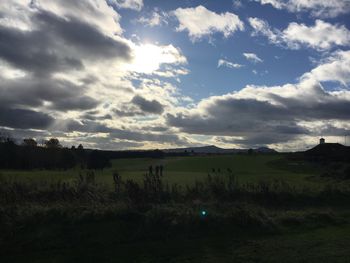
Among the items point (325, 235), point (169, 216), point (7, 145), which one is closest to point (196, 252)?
point (169, 216)

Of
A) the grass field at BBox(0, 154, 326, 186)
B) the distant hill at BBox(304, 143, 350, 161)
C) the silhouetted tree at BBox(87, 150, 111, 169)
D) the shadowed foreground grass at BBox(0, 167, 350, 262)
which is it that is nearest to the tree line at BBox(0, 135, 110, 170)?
the silhouetted tree at BBox(87, 150, 111, 169)

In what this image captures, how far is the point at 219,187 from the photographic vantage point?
19797 mm

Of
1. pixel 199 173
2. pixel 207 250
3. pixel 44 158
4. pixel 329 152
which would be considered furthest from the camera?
pixel 44 158

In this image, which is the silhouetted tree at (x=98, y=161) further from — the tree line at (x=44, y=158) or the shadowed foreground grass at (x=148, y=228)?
the shadowed foreground grass at (x=148, y=228)

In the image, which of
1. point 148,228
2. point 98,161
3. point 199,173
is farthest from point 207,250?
point 98,161

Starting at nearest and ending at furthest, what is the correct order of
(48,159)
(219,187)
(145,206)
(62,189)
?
1. (145,206)
2. (62,189)
3. (219,187)
4. (48,159)

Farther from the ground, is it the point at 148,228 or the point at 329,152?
the point at 329,152

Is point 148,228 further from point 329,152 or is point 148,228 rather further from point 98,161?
point 98,161

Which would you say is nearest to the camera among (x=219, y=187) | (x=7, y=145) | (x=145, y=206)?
(x=145, y=206)

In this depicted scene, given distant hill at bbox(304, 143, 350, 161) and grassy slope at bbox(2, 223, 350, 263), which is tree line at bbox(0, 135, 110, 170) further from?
grassy slope at bbox(2, 223, 350, 263)

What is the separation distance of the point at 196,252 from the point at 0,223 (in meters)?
6.44

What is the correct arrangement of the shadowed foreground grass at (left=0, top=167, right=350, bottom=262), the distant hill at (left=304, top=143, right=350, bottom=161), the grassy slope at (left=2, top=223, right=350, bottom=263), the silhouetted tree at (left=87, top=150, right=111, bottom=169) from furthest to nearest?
the silhouetted tree at (left=87, top=150, right=111, bottom=169) → the distant hill at (left=304, top=143, right=350, bottom=161) → the shadowed foreground grass at (left=0, top=167, right=350, bottom=262) → the grassy slope at (left=2, top=223, right=350, bottom=263)

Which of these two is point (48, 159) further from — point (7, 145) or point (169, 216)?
point (169, 216)

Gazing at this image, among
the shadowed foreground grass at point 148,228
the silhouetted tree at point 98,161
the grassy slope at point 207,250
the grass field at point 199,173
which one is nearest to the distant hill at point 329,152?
the grass field at point 199,173
